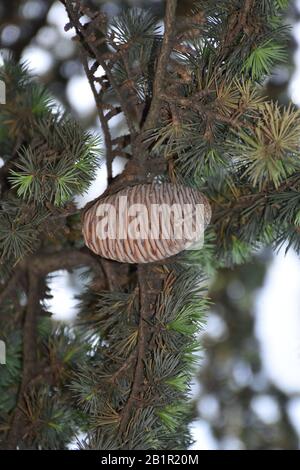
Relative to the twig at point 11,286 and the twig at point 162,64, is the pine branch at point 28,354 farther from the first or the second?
the twig at point 162,64

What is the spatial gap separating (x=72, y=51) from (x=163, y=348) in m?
0.79

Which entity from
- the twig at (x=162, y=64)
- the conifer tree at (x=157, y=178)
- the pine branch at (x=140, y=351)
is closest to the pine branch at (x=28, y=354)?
the conifer tree at (x=157, y=178)

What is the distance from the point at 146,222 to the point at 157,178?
10cm

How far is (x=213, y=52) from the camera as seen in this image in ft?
1.80

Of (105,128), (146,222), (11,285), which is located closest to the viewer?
(146,222)

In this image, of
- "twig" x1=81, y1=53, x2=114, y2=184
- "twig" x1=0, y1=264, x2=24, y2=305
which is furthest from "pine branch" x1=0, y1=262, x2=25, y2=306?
"twig" x1=81, y1=53, x2=114, y2=184

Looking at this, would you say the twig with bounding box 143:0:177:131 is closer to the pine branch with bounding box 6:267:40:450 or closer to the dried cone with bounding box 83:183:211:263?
the dried cone with bounding box 83:183:211:263

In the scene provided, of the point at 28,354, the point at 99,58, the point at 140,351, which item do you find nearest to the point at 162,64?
the point at 99,58

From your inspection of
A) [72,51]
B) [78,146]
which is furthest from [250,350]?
[78,146]

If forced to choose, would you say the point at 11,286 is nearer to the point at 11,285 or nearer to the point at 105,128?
the point at 11,285

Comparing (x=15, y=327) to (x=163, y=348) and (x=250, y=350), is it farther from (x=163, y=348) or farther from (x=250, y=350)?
(x=250, y=350)

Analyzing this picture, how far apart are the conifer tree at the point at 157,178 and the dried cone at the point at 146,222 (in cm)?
3

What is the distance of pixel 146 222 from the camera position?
51 centimetres
